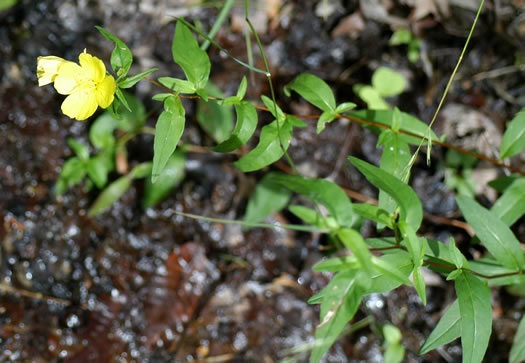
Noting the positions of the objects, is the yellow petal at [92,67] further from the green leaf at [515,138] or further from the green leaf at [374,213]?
the green leaf at [515,138]

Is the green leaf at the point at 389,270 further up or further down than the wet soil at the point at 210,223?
further up

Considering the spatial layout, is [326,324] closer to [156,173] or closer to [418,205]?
[418,205]

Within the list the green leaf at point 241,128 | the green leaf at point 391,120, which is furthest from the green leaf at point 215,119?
the green leaf at point 241,128

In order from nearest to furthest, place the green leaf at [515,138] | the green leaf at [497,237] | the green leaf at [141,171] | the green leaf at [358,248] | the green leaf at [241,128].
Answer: the green leaf at [358,248] → the green leaf at [241,128] → the green leaf at [497,237] → the green leaf at [515,138] → the green leaf at [141,171]

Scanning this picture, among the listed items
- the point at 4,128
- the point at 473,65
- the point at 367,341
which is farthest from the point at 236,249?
the point at 473,65

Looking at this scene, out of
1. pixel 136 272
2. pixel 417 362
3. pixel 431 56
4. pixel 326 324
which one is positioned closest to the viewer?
pixel 326 324

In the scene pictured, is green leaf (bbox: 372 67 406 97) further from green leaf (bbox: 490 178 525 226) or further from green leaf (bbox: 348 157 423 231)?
green leaf (bbox: 348 157 423 231)

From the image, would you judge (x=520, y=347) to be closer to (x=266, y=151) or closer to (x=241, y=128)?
(x=266, y=151)
